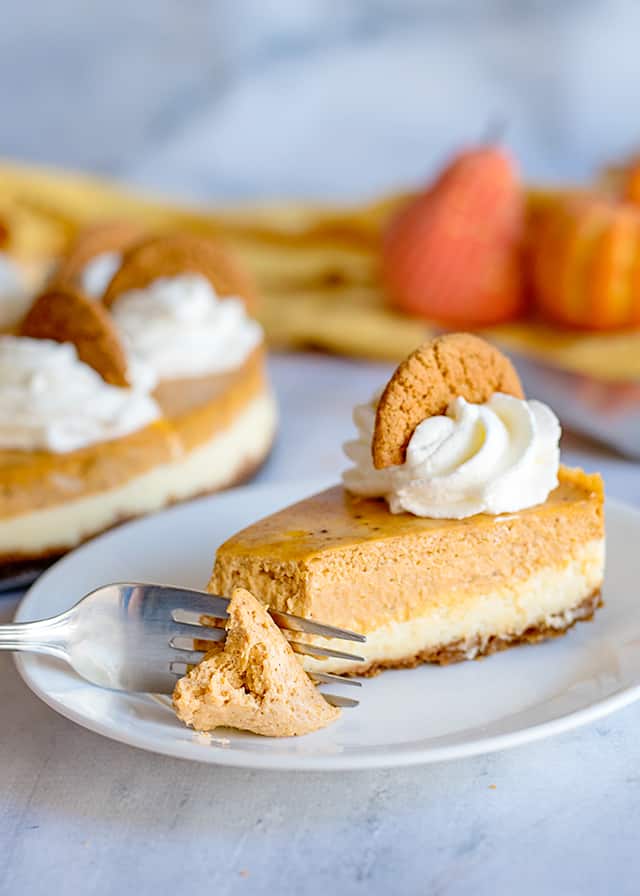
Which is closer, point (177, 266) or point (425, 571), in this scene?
point (425, 571)

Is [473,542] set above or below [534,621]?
above

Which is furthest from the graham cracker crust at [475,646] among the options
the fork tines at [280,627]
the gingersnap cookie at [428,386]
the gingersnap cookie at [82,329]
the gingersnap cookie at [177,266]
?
the gingersnap cookie at [177,266]

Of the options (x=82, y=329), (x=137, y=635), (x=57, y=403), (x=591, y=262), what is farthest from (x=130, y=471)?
(x=591, y=262)

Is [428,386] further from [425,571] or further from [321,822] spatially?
[321,822]

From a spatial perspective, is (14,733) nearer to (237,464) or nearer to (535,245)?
(237,464)

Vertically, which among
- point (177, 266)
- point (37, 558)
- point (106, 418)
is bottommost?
point (37, 558)

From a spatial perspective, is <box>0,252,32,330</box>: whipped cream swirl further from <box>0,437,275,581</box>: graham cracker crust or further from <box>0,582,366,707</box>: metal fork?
<box>0,582,366,707</box>: metal fork

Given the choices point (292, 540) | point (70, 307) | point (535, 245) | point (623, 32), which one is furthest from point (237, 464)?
point (623, 32)
